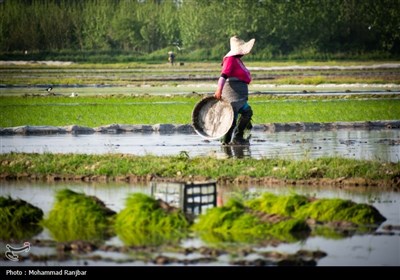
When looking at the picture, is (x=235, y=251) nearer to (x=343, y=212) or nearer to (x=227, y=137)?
(x=343, y=212)

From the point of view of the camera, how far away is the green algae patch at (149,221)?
37.8ft

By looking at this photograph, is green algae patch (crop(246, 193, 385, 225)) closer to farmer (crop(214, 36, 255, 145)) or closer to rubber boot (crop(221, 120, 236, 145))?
farmer (crop(214, 36, 255, 145))

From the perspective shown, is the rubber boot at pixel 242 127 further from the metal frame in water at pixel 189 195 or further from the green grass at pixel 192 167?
the metal frame in water at pixel 189 195

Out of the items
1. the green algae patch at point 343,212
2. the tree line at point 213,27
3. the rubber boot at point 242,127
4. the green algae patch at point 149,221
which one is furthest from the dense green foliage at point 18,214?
the tree line at point 213,27

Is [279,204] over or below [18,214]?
over

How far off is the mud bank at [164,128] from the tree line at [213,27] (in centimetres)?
6324

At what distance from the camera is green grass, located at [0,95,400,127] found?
26.9m

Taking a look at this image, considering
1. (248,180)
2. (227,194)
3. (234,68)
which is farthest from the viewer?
(234,68)

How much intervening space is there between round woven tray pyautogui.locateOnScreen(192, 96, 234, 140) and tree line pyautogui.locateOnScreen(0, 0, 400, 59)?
6856 cm

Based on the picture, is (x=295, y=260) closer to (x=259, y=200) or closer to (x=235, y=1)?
(x=259, y=200)

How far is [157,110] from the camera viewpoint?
1189 inches

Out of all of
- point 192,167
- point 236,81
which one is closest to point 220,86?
point 236,81

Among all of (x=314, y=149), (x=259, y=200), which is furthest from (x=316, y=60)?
(x=259, y=200)

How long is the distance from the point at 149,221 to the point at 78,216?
861 mm
